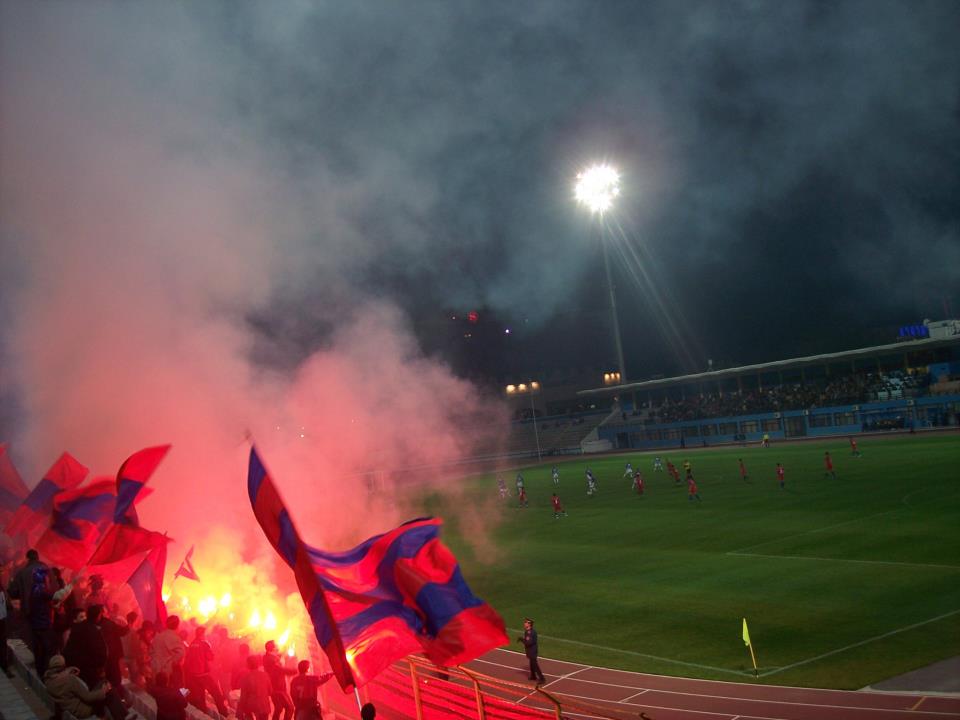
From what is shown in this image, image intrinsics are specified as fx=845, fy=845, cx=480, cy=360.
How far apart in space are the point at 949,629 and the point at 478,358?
50974mm

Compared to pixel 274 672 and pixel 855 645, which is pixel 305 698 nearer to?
pixel 274 672

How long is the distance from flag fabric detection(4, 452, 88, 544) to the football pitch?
343 inches

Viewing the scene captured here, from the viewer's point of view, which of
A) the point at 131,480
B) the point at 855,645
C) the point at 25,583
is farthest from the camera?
the point at 855,645

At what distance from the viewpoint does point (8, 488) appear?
14.3 m

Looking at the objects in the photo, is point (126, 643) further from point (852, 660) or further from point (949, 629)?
point (949, 629)

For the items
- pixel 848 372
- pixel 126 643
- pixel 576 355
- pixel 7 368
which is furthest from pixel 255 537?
pixel 576 355

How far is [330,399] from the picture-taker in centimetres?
1992

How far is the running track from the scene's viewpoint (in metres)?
10.6

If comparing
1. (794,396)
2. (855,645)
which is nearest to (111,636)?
(855,645)

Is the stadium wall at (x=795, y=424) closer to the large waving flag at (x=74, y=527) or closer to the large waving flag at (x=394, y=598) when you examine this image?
A: the large waving flag at (x=74, y=527)

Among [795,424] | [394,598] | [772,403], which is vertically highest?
[772,403]

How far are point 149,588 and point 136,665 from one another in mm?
1501

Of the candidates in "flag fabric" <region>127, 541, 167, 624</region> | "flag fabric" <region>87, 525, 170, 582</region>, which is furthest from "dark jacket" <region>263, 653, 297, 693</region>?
"flag fabric" <region>87, 525, 170, 582</region>

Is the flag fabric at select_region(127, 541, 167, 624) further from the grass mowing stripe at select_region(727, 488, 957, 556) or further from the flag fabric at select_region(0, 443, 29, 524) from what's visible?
the grass mowing stripe at select_region(727, 488, 957, 556)
